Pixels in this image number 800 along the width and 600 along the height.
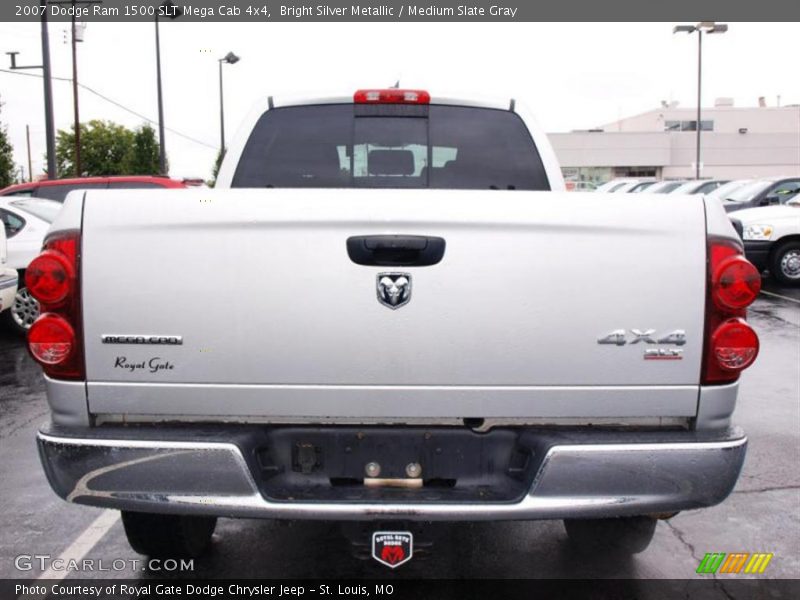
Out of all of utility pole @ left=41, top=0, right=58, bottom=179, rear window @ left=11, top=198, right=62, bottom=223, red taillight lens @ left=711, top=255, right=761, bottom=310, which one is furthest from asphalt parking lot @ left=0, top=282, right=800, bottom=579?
utility pole @ left=41, top=0, right=58, bottom=179

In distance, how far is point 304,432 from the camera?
9.58ft

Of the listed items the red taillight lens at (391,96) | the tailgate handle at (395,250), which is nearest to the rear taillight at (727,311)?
the tailgate handle at (395,250)

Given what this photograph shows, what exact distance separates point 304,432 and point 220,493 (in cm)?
33

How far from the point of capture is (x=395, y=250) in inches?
111

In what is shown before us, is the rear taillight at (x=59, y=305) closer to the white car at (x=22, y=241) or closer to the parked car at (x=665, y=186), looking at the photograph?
the white car at (x=22, y=241)

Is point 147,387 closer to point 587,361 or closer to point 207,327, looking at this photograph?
point 207,327

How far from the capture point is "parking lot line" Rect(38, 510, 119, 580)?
3864 millimetres

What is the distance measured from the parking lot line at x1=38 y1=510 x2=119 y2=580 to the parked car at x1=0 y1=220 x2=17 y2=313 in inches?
190

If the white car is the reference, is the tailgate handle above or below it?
above

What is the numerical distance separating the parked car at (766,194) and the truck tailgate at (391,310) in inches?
600

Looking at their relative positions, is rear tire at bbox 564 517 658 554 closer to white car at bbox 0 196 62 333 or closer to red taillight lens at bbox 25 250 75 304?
red taillight lens at bbox 25 250 75 304

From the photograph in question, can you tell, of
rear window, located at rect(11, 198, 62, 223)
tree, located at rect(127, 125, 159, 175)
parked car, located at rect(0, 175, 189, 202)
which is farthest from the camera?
tree, located at rect(127, 125, 159, 175)

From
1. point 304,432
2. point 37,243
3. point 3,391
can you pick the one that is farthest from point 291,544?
point 37,243

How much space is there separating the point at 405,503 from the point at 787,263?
524 inches
